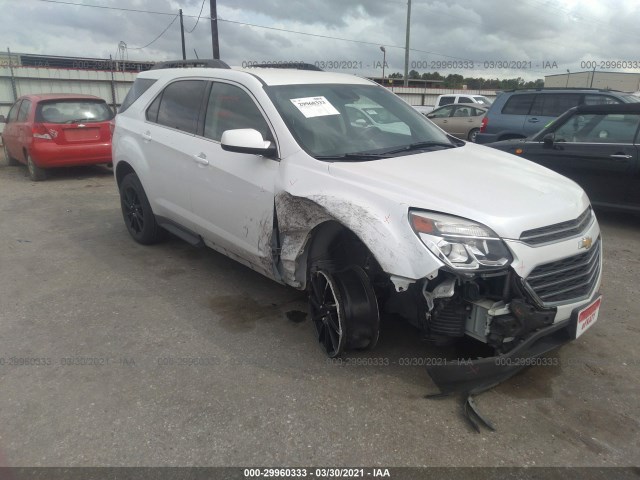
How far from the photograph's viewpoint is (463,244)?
2.42m

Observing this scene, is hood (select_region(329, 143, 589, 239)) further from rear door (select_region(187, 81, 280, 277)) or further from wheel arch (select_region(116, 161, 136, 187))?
wheel arch (select_region(116, 161, 136, 187))

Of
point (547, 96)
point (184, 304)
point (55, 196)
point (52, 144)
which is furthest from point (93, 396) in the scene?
point (547, 96)

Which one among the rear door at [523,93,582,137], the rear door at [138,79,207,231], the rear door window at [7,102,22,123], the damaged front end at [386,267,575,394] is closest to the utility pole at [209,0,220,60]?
the rear door window at [7,102,22,123]

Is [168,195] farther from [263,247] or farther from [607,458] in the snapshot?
[607,458]

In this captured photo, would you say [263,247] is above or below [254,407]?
above

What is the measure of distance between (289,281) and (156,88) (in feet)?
8.58

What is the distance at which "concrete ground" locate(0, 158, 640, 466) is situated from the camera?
237 cm

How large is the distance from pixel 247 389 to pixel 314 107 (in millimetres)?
1963

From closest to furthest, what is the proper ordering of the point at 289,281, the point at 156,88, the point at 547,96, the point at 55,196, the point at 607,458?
the point at 607,458, the point at 289,281, the point at 156,88, the point at 55,196, the point at 547,96

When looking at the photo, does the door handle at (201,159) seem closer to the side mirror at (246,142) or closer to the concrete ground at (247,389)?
the side mirror at (246,142)

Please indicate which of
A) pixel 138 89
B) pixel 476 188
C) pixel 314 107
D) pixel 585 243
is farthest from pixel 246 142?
pixel 138 89

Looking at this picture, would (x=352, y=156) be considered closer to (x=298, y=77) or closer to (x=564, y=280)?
(x=298, y=77)

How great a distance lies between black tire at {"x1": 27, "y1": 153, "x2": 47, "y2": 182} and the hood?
8147 millimetres

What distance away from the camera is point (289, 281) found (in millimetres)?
3371
